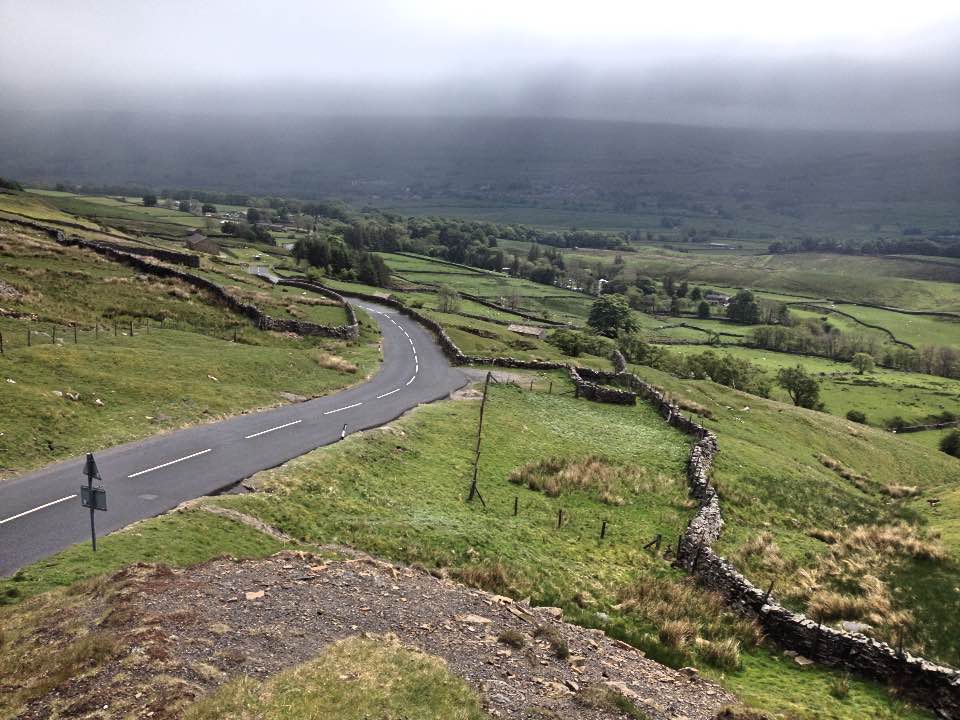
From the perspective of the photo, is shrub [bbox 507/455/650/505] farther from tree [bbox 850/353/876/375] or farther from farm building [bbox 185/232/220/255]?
tree [bbox 850/353/876/375]

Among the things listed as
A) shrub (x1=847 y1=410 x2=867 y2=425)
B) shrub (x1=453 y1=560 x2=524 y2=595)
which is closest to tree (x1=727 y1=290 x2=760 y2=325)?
shrub (x1=847 y1=410 x2=867 y2=425)

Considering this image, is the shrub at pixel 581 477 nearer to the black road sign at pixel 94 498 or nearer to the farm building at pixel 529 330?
the black road sign at pixel 94 498

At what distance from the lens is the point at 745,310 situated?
170 metres

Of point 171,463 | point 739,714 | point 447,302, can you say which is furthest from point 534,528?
point 447,302

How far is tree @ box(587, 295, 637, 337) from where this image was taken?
103 meters

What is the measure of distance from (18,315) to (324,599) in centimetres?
3590

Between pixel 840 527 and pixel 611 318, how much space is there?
252 feet

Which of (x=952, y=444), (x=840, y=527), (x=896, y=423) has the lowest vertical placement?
(x=896, y=423)

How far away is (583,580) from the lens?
2166 cm

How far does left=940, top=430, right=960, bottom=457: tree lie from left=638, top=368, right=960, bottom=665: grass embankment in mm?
21259

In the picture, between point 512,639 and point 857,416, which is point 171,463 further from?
point 857,416

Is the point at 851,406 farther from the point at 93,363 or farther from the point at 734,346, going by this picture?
the point at 93,363

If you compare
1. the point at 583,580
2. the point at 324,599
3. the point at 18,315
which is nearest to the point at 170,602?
the point at 324,599

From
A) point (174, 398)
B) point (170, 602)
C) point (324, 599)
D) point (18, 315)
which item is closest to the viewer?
point (170, 602)
